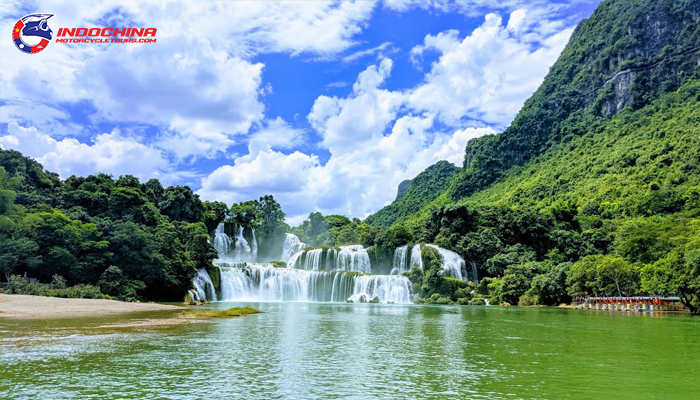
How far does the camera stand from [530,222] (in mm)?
54938

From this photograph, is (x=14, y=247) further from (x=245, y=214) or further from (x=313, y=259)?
(x=245, y=214)

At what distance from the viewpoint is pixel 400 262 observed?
50781 millimetres

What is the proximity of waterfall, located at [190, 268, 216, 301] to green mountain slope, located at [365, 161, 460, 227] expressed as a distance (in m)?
69.6

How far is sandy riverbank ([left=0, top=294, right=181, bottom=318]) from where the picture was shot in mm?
20675

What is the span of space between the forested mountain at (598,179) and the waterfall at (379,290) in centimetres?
775

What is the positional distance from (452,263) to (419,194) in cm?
7349

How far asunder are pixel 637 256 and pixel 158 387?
3533 cm

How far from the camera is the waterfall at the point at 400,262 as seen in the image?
50350 mm

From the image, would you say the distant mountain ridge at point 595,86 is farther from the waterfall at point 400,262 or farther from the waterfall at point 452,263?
the waterfall at point 400,262

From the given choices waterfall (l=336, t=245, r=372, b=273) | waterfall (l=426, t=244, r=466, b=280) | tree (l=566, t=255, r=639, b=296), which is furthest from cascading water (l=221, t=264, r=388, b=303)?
tree (l=566, t=255, r=639, b=296)

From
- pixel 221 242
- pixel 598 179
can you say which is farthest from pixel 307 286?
pixel 598 179

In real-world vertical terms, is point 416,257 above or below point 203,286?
above

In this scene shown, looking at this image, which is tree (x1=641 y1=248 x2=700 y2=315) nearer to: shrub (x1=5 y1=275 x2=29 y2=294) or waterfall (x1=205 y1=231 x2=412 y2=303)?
waterfall (x1=205 y1=231 x2=412 y2=303)

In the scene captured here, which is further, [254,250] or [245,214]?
[245,214]
